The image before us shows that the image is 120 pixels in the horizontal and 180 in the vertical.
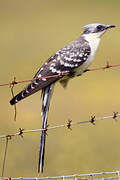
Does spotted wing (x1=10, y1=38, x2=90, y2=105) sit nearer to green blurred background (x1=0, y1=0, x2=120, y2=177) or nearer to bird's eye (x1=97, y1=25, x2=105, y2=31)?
bird's eye (x1=97, y1=25, x2=105, y2=31)

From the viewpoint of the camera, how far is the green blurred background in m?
9.66

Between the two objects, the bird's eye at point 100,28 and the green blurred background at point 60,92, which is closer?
the bird's eye at point 100,28

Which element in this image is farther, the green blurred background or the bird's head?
the green blurred background

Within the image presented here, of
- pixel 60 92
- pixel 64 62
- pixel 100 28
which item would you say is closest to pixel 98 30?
pixel 100 28

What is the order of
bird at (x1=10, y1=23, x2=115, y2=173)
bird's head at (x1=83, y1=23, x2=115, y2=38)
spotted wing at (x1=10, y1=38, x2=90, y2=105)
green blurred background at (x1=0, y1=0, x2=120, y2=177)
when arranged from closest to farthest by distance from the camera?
1. bird at (x1=10, y1=23, x2=115, y2=173)
2. spotted wing at (x1=10, y1=38, x2=90, y2=105)
3. bird's head at (x1=83, y1=23, x2=115, y2=38)
4. green blurred background at (x1=0, y1=0, x2=120, y2=177)

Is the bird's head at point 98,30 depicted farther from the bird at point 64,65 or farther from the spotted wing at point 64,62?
the spotted wing at point 64,62

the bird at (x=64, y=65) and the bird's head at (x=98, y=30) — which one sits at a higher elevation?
the bird's head at (x=98, y=30)

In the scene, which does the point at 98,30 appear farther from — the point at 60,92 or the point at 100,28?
the point at 60,92

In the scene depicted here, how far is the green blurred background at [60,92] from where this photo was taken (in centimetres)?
966

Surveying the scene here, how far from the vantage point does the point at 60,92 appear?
1214 centimetres

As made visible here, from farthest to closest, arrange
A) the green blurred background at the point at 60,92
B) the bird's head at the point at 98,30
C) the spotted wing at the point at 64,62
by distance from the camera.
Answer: the green blurred background at the point at 60,92 → the bird's head at the point at 98,30 → the spotted wing at the point at 64,62

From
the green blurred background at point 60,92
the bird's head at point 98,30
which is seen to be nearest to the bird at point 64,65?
the bird's head at point 98,30

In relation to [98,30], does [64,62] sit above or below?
below

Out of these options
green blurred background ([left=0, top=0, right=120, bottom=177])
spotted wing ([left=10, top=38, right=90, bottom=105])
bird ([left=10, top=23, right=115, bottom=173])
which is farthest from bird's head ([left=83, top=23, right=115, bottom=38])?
green blurred background ([left=0, top=0, right=120, bottom=177])
